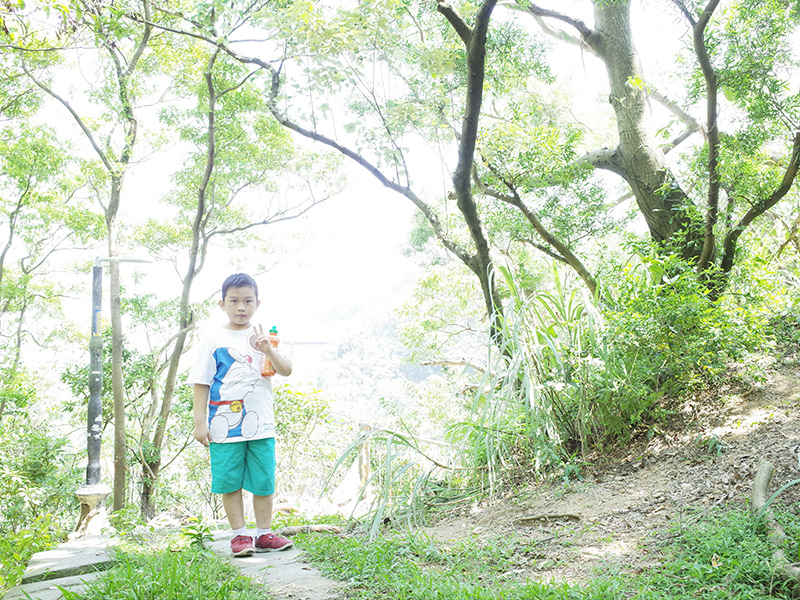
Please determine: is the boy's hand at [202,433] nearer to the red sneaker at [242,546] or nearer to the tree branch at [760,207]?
the red sneaker at [242,546]

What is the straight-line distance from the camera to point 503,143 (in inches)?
174

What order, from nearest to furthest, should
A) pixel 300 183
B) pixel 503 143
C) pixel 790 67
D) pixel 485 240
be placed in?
pixel 790 67 < pixel 485 240 < pixel 503 143 < pixel 300 183

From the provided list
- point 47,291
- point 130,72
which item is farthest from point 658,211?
point 47,291

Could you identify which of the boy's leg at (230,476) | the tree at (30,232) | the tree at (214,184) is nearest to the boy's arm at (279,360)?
the boy's leg at (230,476)

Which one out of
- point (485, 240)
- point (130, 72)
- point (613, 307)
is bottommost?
point (613, 307)

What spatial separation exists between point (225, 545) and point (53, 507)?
6709mm

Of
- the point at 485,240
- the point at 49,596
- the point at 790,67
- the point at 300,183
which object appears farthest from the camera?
the point at 300,183

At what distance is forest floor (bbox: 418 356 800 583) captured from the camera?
5.40ft

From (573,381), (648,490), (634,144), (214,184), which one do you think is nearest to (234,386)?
(573,381)

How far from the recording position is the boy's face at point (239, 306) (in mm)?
2352

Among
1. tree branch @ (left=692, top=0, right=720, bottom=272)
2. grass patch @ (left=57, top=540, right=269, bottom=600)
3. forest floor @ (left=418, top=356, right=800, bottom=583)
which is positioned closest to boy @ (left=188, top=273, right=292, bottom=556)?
grass patch @ (left=57, top=540, right=269, bottom=600)

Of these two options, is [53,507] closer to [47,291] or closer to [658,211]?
[47,291]

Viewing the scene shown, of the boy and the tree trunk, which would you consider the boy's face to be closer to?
the boy

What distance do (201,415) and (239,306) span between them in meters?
0.46
